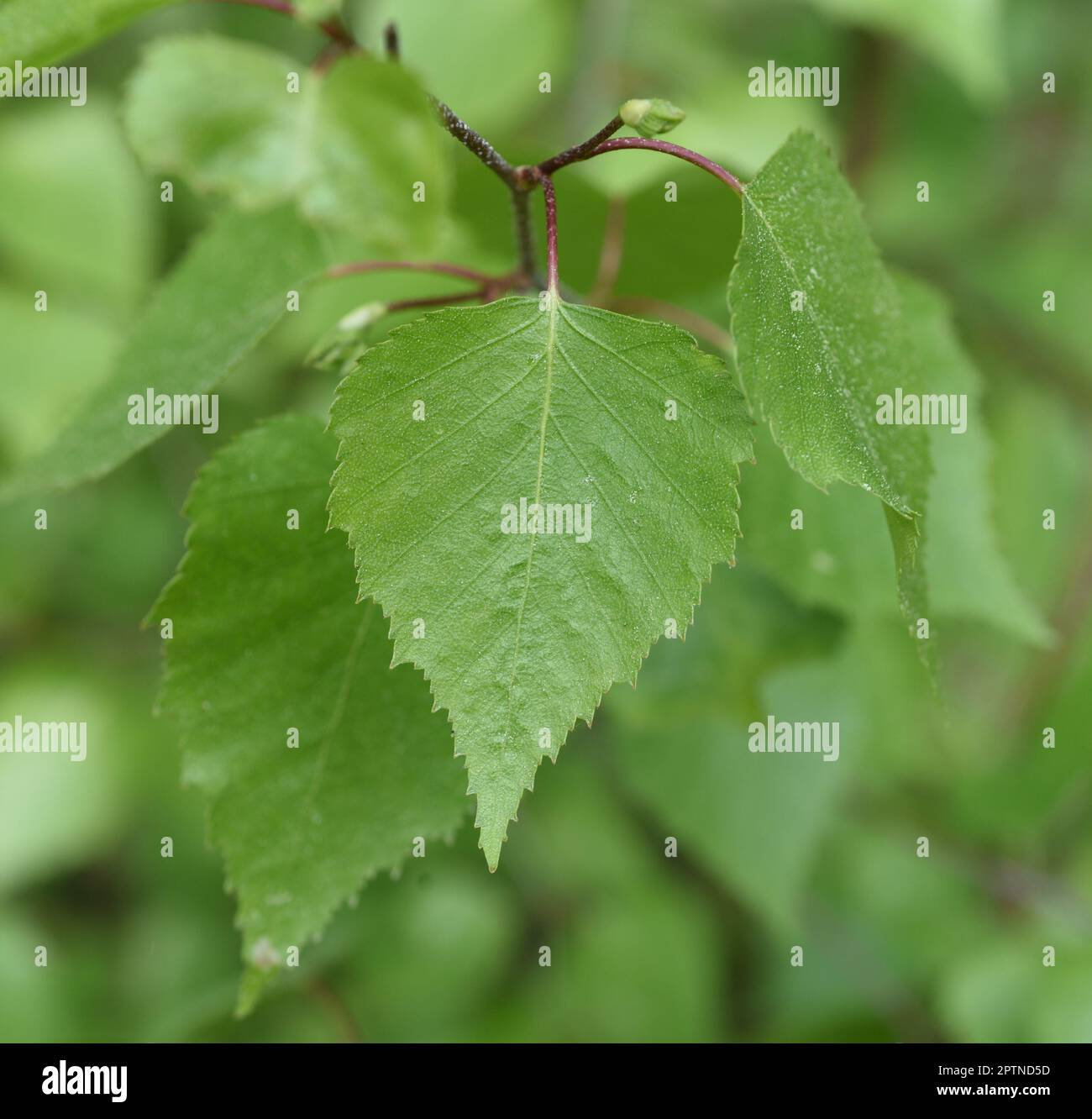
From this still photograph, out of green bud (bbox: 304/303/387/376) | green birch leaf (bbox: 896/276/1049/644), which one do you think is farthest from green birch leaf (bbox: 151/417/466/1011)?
green birch leaf (bbox: 896/276/1049/644)

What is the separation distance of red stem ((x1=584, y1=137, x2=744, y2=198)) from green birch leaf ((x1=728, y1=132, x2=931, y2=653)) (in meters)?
0.02

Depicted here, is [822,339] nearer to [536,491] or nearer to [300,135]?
[536,491]

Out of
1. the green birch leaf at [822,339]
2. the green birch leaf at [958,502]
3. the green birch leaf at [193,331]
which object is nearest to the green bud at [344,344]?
the green birch leaf at [193,331]

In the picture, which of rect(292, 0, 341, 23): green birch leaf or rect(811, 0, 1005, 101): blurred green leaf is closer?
rect(292, 0, 341, 23): green birch leaf

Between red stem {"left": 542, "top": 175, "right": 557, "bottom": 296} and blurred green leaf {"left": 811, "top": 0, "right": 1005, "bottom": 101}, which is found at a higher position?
blurred green leaf {"left": 811, "top": 0, "right": 1005, "bottom": 101}

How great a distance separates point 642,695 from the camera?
106 centimetres

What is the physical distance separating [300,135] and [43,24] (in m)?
0.18

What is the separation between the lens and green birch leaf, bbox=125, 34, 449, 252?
70cm

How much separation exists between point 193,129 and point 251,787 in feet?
2.07

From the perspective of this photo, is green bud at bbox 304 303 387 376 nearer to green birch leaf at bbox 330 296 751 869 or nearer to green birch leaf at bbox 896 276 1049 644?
green birch leaf at bbox 330 296 751 869

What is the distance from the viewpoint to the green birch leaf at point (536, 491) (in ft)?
1.98

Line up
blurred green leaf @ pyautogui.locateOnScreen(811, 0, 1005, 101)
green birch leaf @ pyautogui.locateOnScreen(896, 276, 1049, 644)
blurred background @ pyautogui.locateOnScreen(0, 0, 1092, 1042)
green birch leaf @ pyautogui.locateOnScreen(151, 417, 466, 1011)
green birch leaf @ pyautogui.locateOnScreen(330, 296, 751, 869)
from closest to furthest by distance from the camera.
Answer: green birch leaf @ pyautogui.locateOnScreen(330, 296, 751, 869)
green birch leaf @ pyautogui.locateOnScreen(151, 417, 466, 1011)
green birch leaf @ pyautogui.locateOnScreen(896, 276, 1049, 644)
blurred background @ pyautogui.locateOnScreen(0, 0, 1092, 1042)
blurred green leaf @ pyautogui.locateOnScreen(811, 0, 1005, 101)

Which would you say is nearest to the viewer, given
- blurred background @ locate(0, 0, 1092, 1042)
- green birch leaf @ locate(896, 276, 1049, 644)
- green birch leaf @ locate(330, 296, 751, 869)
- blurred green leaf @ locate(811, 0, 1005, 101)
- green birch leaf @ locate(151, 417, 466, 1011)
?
green birch leaf @ locate(330, 296, 751, 869)
